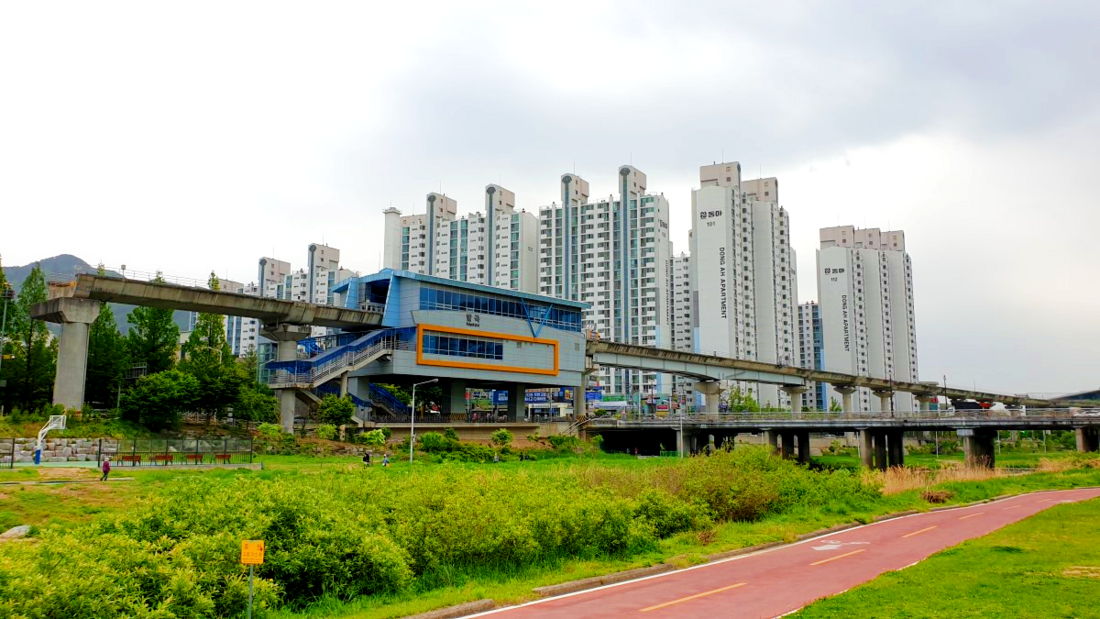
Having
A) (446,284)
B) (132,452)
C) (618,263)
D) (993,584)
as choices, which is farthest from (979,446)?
(618,263)

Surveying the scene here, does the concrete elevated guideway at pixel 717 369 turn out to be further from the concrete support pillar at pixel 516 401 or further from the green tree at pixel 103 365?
the green tree at pixel 103 365

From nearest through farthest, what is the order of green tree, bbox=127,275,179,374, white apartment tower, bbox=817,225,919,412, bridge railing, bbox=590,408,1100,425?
bridge railing, bbox=590,408,1100,425, green tree, bbox=127,275,179,374, white apartment tower, bbox=817,225,919,412

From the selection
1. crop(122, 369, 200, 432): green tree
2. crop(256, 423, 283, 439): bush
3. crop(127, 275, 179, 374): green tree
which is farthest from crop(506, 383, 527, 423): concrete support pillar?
crop(122, 369, 200, 432): green tree

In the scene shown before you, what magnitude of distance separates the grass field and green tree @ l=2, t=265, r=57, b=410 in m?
30.2

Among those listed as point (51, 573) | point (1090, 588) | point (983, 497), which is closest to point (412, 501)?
point (51, 573)

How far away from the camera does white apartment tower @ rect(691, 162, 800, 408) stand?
13250 centimetres

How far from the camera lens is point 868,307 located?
170375 mm

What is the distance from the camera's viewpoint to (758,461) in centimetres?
3303

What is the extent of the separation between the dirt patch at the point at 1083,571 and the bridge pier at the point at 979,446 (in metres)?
50.1

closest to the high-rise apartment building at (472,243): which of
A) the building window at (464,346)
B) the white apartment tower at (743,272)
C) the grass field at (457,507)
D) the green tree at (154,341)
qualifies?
the white apartment tower at (743,272)

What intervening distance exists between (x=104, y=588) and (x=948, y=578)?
16156mm

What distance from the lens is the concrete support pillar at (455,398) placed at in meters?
74.9

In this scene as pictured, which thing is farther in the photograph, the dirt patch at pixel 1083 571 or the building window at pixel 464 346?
the building window at pixel 464 346

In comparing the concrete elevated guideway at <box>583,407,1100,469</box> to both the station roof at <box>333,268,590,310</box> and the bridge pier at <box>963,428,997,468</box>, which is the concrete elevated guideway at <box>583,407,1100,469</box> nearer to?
the bridge pier at <box>963,428,997,468</box>
